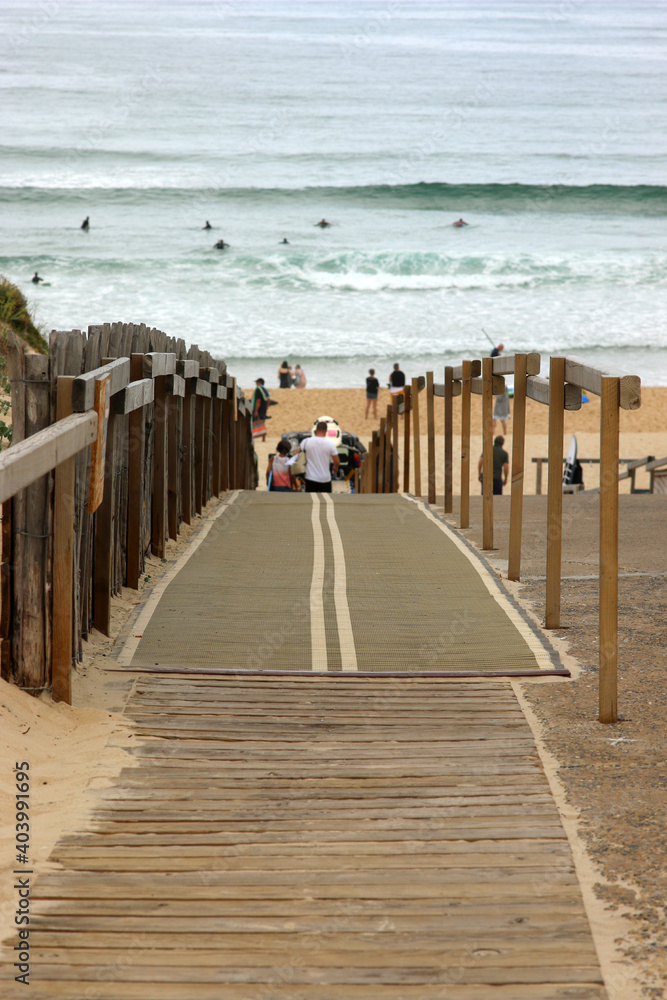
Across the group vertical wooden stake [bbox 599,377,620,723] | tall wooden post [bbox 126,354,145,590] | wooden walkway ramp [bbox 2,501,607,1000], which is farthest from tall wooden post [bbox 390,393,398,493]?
wooden walkway ramp [bbox 2,501,607,1000]

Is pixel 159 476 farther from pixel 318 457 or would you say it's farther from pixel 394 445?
pixel 394 445

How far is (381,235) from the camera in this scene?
180 feet

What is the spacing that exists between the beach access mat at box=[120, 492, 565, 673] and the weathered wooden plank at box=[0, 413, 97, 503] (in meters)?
1.20

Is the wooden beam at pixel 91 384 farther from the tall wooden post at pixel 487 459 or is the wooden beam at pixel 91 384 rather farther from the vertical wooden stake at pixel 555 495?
the tall wooden post at pixel 487 459

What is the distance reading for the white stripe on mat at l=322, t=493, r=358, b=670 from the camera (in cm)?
467

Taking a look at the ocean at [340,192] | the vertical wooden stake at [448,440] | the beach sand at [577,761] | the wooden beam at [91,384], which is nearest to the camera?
the beach sand at [577,761]

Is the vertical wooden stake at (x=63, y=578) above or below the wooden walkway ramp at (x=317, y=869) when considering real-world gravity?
above

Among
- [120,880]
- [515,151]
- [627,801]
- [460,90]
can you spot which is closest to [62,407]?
[120,880]

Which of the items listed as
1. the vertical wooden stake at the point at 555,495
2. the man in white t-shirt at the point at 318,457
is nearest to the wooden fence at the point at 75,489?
the vertical wooden stake at the point at 555,495

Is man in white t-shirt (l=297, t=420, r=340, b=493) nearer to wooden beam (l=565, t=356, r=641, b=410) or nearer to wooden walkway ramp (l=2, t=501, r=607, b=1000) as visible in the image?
wooden beam (l=565, t=356, r=641, b=410)

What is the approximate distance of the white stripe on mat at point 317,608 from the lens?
467cm

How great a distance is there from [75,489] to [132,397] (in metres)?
0.91

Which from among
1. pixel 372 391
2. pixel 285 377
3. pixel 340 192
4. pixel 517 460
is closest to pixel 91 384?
pixel 517 460

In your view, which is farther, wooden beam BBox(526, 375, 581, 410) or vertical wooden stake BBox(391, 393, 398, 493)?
vertical wooden stake BBox(391, 393, 398, 493)
